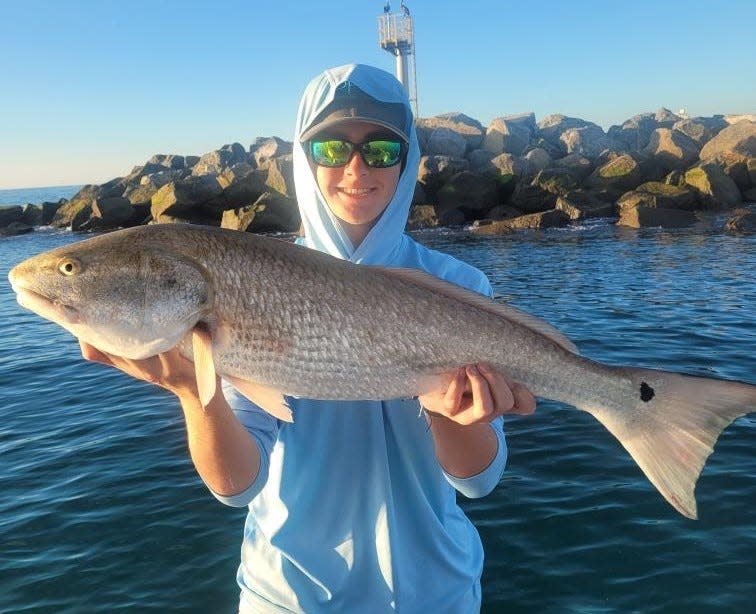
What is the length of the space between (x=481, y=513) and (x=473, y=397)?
418 centimetres

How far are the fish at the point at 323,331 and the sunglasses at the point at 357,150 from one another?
2.03 ft

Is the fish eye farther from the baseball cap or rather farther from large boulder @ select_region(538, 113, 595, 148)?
large boulder @ select_region(538, 113, 595, 148)

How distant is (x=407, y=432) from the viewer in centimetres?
354

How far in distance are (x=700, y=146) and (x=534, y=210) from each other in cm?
1431

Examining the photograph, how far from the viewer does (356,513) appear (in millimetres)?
3354

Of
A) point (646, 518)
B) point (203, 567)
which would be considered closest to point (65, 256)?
point (203, 567)

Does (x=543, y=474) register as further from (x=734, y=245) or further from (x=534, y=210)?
(x=534, y=210)

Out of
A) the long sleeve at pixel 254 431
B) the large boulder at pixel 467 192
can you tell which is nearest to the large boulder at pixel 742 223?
the large boulder at pixel 467 192

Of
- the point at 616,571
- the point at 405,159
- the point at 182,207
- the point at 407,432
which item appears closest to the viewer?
the point at 407,432

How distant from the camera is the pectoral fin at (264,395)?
3.08 m

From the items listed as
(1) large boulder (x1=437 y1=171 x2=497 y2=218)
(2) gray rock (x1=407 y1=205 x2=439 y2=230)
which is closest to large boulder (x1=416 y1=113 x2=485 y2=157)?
(1) large boulder (x1=437 y1=171 x2=497 y2=218)

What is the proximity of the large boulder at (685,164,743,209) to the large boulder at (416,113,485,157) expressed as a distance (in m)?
17.8

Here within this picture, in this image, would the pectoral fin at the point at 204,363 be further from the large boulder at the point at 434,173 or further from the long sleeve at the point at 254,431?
the large boulder at the point at 434,173

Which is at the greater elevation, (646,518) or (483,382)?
(483,382)
